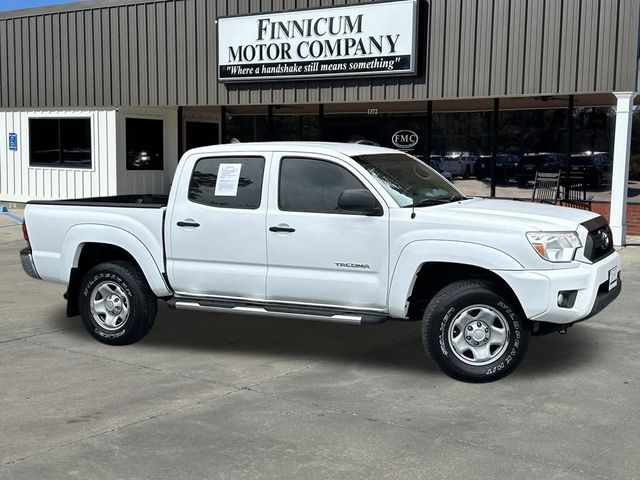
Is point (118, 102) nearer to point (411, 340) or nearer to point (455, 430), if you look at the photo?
point (411, 340)

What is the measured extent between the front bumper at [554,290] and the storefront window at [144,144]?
49.9 feet

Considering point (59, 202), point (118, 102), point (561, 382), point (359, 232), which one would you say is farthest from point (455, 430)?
point (118, 102)

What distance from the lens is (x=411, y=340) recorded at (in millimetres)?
7312

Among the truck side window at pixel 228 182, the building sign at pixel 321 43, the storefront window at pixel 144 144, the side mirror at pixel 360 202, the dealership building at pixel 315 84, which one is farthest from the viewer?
the storefront window at pixel 144 144

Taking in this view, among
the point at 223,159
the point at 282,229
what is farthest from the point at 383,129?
the point at 282,229

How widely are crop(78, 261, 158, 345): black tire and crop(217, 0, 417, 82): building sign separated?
9451 mm

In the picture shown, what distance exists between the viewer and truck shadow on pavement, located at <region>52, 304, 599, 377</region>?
6516mm

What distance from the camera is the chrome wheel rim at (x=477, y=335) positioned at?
19.1 ft

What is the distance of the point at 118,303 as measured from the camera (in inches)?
279

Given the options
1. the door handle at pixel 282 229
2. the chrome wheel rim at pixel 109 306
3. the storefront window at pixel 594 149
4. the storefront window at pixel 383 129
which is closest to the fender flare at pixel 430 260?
the door handle at pixel 282 229

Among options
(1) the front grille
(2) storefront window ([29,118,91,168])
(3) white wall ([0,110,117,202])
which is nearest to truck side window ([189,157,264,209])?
(1) the front grille

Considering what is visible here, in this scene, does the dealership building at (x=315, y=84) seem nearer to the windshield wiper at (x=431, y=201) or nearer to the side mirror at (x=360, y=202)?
the windshield wiper at (x=431, y=201)

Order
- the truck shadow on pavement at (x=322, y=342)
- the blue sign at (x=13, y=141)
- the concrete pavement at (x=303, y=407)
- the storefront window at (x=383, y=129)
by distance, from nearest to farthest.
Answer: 1. the concrete pavement at (x=303, y=407)
2. the truck shadow on pavement at (x=322, y=342)
3. the storefront window at (x=383, y=129)
4. the blue sign at (x=13, y=141)

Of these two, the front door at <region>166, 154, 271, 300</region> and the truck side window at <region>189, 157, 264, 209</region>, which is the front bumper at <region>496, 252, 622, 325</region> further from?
the truck side window at <region>189, 157, 264, 209</region>
